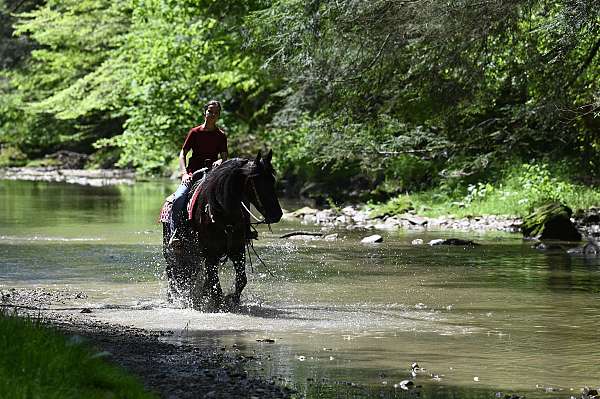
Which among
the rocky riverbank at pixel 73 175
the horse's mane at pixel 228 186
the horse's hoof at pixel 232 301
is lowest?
the horse's hoof at pixel 232 301

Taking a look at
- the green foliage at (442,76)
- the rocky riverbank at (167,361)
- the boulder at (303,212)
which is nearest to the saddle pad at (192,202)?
the rocky riverbank at (167,361)

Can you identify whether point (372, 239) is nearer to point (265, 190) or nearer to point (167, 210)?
point (167, 210)

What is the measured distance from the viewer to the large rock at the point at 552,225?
22.5m

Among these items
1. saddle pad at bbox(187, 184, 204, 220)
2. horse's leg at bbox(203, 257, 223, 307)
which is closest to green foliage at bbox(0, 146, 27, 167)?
saddle pad at bbox(187, 184, 204, 220)

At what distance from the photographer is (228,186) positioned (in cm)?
1301

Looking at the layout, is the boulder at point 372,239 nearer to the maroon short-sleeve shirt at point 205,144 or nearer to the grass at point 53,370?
the maroon short-sleeve shirt at point 205,144

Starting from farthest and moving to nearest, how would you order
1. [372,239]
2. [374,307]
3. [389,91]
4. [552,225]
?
[389,91]
[552,225]
[372,239]
[374,307]

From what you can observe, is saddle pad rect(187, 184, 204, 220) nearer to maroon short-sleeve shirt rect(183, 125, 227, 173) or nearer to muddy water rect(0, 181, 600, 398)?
maroon short-sleeve shirt rect(183, 125, 227, 173)

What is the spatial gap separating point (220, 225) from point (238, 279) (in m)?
0.62

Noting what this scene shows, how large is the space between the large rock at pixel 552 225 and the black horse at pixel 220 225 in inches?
413

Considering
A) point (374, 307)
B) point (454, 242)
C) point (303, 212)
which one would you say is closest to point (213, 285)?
point (374, 307)

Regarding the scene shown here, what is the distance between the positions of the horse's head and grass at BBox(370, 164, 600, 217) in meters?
13.4

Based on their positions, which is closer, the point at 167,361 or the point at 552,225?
the point at 167,361

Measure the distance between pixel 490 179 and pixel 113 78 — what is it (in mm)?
24709
